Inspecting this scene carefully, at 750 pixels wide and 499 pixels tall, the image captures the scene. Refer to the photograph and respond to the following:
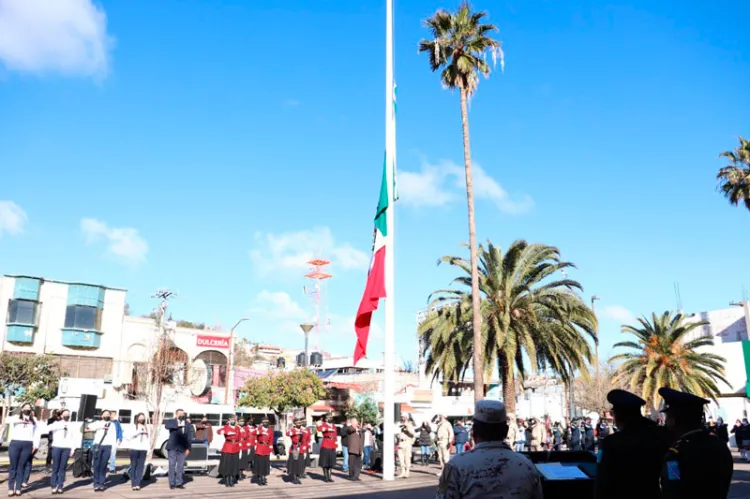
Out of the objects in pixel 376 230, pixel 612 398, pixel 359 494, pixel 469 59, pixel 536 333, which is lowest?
pixel 359 494

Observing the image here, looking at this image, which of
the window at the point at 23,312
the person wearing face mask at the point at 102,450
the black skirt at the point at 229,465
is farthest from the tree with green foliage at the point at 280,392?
the person wearing face mask at the point at 102,450

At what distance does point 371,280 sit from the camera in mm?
18609

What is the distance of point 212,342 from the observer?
A: 5266 cm

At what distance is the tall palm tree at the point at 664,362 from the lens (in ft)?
105

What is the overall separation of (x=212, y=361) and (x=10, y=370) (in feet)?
62.1

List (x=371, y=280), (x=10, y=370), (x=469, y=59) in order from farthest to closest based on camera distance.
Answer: (x=10, y=370) < (x=469, y=59) < (x=371, y=280)

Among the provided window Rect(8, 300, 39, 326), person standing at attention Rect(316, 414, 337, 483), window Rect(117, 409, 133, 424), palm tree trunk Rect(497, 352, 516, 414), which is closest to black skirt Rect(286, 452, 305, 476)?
person standing at attention Rect(316, 414, 337, 483)

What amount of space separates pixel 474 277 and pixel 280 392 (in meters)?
24.0

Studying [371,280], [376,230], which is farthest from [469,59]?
[371,280]

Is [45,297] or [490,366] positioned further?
[45,297]

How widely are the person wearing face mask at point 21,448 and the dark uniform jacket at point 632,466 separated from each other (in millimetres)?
12143

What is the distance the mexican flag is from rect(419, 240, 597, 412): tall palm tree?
6842 mm

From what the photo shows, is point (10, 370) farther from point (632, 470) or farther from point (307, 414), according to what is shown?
point (632, 470)

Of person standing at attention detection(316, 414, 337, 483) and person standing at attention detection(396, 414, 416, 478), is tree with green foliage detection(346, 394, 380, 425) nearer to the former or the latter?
person standing at attention detection(396, 414, 416, 478)
